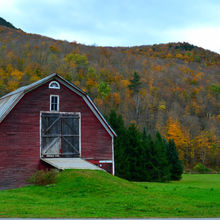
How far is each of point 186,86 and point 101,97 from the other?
1730 inches

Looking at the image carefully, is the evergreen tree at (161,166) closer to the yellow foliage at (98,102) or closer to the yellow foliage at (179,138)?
the yellow foliage at (179,138)

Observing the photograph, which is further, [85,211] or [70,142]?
[70,142]

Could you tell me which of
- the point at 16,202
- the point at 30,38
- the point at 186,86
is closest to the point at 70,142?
the point at 16,202

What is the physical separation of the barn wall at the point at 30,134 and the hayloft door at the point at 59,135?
16.2 inches

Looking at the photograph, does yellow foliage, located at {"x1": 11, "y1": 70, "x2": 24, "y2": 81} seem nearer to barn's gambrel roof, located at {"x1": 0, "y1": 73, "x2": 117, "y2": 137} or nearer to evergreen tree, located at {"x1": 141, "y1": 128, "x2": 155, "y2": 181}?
evergreen tree, located at {"x1": 141, "y1": 128, "x2": 155, "y2": 181}

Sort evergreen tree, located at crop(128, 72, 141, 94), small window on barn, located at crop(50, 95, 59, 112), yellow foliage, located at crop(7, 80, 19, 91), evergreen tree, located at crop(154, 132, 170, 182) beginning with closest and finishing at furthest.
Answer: small window on barn, located at crop(50, 95, 59, 112), evergreen tree, located at crop(154, 132, 170, 182), yellow foliage, located at crop(7, 80, 19, 91), evergreen tree, located at crop(128, 72, 141, 94)

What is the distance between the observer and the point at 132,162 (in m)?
42.1

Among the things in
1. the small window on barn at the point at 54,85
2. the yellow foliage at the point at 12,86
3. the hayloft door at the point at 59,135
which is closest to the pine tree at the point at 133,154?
the hayloft door at the point at 59,135

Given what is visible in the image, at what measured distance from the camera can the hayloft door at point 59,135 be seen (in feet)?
84.0

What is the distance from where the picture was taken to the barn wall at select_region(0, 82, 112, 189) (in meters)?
23.9

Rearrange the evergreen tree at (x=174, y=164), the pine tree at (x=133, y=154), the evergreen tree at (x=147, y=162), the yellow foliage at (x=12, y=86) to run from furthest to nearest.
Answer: the yellow foliage at (x=12, y=86) → the evergreen tree at (x=174, y=164) → the evergreen tree at (x=147, y=162) → the pine tree at (x=133, y=154)

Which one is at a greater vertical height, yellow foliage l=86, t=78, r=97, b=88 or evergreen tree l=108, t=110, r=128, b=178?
yellow foliage l=86, t=78, r=97, b=88

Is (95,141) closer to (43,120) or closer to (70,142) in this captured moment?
(70,142)

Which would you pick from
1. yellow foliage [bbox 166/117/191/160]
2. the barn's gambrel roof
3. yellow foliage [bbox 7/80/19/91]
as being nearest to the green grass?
the barn's gambrel roof
